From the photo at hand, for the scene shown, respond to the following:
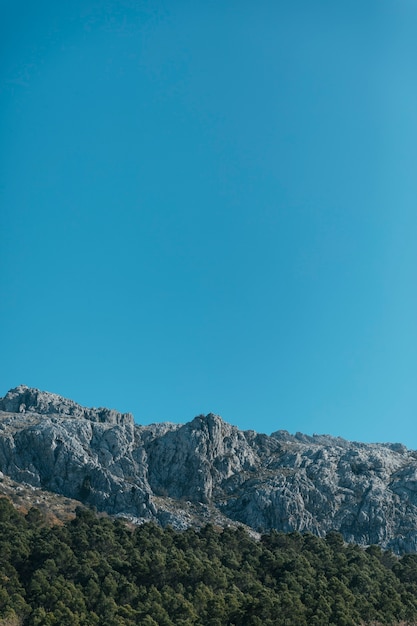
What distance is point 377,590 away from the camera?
9194 cm

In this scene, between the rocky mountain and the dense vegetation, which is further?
the rocky mountain

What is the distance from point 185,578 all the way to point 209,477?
76649mm

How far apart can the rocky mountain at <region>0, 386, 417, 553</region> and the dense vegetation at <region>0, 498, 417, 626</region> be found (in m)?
29.9

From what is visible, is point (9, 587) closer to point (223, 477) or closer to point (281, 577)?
point (281, 577)

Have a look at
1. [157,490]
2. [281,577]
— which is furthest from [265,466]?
[281,577]

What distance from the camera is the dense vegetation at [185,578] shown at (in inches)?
3019

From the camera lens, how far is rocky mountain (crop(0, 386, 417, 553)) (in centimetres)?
15462

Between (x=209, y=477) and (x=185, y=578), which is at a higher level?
(x=209, y=477)

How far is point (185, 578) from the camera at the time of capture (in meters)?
92.2

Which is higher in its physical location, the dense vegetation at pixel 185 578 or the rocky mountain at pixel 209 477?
the rocky mountain at pixel 209 477

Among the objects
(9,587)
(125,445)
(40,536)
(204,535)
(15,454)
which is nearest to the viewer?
(9,587)

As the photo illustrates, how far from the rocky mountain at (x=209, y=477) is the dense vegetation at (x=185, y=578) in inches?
1176

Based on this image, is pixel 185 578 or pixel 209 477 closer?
pixel 185 578

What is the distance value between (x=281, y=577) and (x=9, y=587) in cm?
3648
